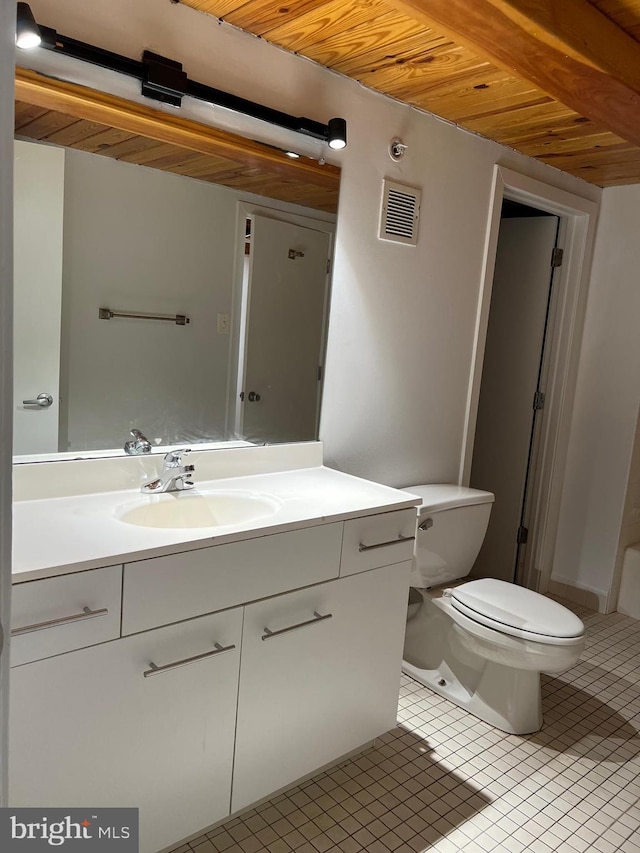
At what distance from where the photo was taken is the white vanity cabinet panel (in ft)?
4.59

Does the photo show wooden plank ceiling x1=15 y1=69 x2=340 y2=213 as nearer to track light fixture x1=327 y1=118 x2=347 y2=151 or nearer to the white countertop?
track light fixture x1=327 y1=118 x2=347 y2=151

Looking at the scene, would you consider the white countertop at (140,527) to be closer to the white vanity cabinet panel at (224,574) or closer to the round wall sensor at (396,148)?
the white vanity cabinet panel at (224,574)

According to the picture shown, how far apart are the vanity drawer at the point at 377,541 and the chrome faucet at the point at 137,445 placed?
1.98 ft

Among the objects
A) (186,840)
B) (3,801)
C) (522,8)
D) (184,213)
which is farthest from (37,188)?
(186,840)

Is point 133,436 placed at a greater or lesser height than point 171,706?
greater

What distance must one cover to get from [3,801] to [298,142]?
1.83m

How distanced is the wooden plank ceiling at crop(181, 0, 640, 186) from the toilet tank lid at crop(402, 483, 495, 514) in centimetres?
134

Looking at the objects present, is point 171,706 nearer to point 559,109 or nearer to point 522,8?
point 522,8

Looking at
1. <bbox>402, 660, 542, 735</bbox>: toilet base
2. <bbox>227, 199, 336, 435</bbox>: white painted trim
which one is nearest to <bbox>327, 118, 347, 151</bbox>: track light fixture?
<bbox>227, 199, 336, 435</bbox>: white painted trim

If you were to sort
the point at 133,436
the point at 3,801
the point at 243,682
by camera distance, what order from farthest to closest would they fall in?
the point at 133,436, the point at 243,682, the point at 3,801

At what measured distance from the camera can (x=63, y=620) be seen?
4.21ft

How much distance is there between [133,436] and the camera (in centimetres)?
186

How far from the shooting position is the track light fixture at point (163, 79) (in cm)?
141

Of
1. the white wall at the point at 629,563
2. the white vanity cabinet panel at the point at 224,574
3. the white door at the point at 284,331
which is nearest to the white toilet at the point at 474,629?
the white door at the point at 284,331
